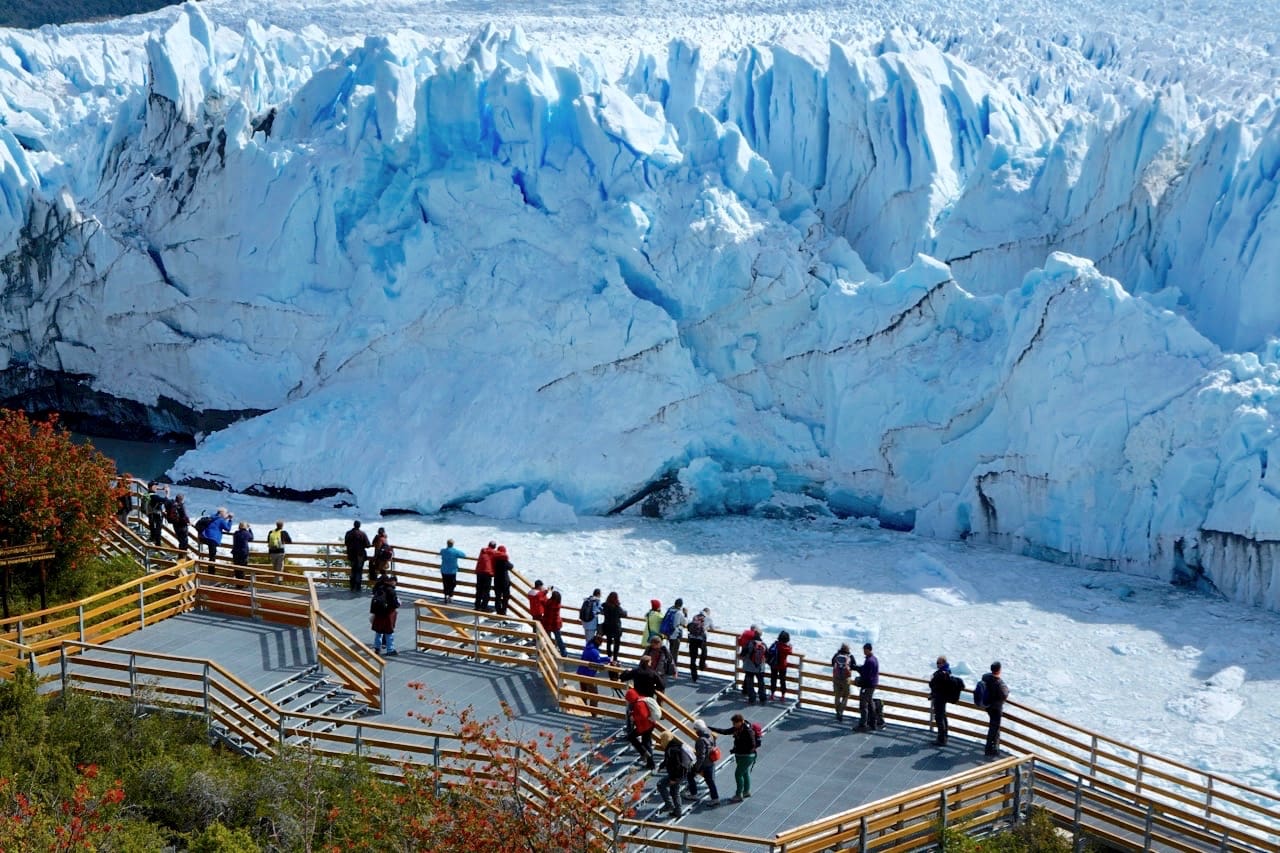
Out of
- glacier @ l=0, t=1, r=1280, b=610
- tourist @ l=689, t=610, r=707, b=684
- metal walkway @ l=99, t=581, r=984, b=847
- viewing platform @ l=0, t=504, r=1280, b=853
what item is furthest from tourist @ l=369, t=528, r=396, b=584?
glacier @ l=0, t=1, r=1280, b=610

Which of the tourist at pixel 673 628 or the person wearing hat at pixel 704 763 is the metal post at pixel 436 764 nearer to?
the person wearing hat at pixel 704 763

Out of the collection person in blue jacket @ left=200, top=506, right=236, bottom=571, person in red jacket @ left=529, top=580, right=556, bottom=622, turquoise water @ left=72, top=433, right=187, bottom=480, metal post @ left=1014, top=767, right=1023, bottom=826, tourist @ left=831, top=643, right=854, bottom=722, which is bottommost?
turquoise water @ left=72, top=433, right=187, bottom=480

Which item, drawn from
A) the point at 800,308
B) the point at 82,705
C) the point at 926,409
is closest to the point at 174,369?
the point at 800,308

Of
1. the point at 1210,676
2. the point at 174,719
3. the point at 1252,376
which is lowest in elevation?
the point at 1210,676

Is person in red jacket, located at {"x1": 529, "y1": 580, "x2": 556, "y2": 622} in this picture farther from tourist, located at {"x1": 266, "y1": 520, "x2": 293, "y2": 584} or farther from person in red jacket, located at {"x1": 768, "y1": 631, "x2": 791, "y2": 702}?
tourist, located at {"x1": 266, "y1": 520, "x2": 293, "y2": 584}

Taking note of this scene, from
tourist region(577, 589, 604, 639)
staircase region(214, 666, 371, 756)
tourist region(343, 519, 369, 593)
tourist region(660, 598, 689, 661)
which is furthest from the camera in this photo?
tourist region(343, 519, 369, 593)

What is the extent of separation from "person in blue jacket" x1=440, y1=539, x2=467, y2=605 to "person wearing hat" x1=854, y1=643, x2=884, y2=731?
4.15 meters

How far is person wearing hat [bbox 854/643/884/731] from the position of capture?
11.7 m

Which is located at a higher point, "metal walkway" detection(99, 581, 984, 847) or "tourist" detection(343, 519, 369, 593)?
"tourist" detection(343, 519, 369, 593)

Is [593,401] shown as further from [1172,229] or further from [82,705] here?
[82,705]

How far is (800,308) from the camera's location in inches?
846

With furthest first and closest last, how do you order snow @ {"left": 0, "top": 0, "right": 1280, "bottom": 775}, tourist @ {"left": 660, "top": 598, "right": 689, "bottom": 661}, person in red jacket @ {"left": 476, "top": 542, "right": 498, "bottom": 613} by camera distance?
snow @ {"left": 0, "top": 0, "right": 1280, "bottom": 775}, person in red jacket @ {"left": 476, "top": 542, "right": 498, "bottom": 613}, tourist @ {"left": 660, "top": 598, "right": 689, "bottom": 661}

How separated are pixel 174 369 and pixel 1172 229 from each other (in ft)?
53.7

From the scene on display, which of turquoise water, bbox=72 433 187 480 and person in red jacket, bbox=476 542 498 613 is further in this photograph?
turquoise water, bbox=72 433 187 480
